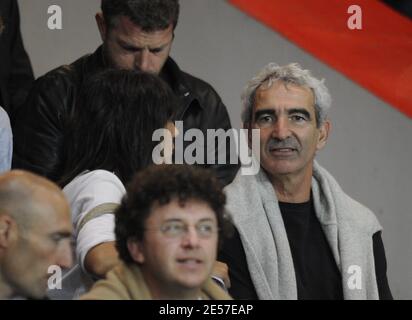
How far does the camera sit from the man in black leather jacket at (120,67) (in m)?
2.94

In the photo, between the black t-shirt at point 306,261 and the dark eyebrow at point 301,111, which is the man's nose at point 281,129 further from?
the black t-shirt at point 306,261

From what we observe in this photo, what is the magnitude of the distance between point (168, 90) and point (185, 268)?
516 mm

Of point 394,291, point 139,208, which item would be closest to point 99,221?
point 139,208

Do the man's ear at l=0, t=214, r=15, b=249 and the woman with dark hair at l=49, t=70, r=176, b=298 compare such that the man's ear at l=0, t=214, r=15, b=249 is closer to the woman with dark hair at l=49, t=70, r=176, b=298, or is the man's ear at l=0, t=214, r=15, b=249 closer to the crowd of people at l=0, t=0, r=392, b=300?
the crowd of people at l=0, t=0, r=392, b=300

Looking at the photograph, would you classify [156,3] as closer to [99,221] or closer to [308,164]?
[308,164]

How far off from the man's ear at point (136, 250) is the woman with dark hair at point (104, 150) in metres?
0.07

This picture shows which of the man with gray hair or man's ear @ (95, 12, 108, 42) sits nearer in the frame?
the man with gray hair

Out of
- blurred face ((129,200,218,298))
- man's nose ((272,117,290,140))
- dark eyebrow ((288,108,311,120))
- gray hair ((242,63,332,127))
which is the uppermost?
gray hair ((242,63,332,127))

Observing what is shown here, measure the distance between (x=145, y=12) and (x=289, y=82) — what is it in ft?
1.33

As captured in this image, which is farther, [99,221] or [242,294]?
[242,294]

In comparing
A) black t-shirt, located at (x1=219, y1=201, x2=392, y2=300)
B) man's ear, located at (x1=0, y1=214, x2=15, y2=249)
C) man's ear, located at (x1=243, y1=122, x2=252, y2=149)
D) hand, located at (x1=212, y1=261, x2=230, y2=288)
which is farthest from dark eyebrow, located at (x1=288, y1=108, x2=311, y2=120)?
man's ear, located at (x1=0, y1=214, x2=15, y2=249)

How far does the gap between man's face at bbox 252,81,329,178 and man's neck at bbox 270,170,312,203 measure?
0.03ft

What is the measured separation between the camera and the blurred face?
7.78ft
